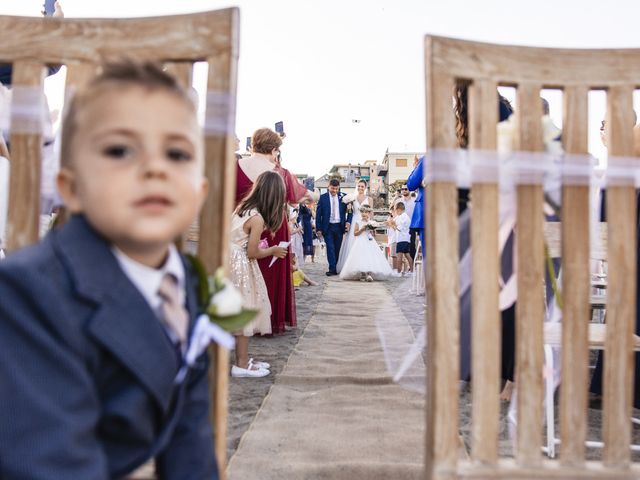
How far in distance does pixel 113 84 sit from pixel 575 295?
4.13 feet

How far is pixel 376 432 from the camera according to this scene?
2699mm

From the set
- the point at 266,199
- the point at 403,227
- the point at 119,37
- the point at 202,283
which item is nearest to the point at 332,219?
the point at 403,227

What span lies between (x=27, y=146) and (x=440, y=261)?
3.63ft

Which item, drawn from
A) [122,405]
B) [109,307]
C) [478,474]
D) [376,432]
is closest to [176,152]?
[109,307]

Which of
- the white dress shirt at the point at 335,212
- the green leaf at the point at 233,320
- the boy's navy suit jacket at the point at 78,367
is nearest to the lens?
the boy's navy suit jacket at the point at 78,367

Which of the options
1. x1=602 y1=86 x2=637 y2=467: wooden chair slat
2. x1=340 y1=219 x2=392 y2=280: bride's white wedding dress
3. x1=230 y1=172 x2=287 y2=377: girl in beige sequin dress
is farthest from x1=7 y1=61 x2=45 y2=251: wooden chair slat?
x1=340 y1=219 x2=392 y2=280: bride's white wedding dress

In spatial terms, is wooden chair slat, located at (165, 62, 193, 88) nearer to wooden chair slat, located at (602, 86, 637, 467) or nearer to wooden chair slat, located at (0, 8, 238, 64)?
wooden chair slat, located at (0, 8, 238, 64)

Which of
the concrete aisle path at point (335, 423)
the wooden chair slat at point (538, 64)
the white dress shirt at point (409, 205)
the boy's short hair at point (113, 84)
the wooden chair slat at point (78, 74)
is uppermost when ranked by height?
the white dress shirt at point (409, 205)

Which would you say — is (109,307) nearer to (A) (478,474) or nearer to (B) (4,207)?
(A) (478,474)

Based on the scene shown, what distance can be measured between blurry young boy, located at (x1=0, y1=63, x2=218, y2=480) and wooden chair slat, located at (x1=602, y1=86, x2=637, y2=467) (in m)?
1.14

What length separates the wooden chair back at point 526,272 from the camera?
1.52 m

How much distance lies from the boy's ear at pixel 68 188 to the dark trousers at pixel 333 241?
9.93 meters

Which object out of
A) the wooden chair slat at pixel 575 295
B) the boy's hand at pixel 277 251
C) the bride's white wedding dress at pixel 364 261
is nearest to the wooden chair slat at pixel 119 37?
the wooden chair slat at pixel 575 295

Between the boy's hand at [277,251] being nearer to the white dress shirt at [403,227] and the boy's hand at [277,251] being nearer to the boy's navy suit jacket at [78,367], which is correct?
the boy's navy suit jacket at [78,367]
